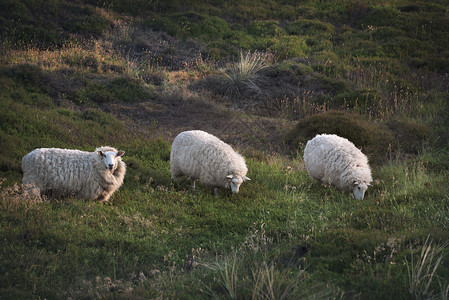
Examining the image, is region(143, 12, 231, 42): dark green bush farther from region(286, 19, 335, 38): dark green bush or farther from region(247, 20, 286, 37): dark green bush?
region(286, 19, 335, 38): dark green bush

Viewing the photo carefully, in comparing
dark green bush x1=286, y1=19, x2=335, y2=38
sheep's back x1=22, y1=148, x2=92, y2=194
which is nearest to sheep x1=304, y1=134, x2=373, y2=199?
sheep's back x1=22, y1=148, x2=92, y2=194

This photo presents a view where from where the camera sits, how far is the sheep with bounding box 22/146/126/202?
7.36 m

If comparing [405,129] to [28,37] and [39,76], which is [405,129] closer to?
[39,76]

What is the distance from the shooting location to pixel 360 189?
26.2ft

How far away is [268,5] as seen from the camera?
25.5m

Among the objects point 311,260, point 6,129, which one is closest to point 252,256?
point 311,260

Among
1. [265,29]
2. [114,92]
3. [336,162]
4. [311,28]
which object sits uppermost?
[311,28]

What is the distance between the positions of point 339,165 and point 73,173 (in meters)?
5.02

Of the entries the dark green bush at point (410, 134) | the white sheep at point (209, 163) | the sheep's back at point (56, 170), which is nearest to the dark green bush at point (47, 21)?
the sheep's back at point (56, 170)

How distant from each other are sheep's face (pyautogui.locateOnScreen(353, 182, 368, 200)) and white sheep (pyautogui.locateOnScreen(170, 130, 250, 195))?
2.08 m

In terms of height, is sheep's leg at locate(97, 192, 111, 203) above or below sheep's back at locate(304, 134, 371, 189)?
below

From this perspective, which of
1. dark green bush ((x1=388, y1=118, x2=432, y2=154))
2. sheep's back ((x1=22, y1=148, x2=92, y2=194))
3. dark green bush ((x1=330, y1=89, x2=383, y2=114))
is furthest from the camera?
dark green bush ((x1=330, y1=89, x2=383, y2=114))

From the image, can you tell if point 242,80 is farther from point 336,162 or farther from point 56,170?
point 56,170

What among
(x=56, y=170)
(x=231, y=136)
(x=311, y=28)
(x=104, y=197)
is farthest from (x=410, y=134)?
(x=311, y=28)
